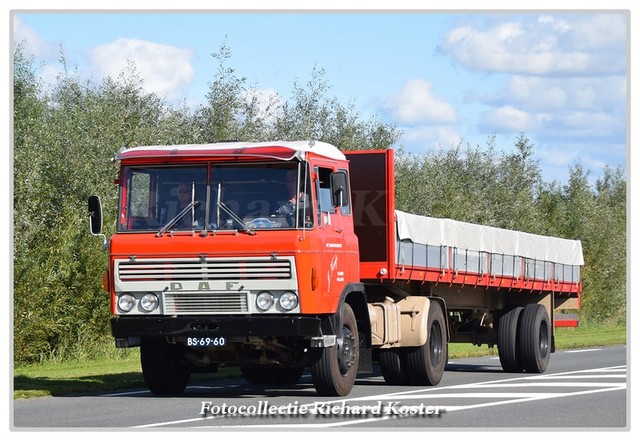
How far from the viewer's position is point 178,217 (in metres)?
16.9

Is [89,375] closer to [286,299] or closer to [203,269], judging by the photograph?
[203,269]

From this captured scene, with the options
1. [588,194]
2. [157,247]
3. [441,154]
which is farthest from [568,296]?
[588,194]

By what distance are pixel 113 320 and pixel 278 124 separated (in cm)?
3133

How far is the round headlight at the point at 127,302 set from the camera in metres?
17.0

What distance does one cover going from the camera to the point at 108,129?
3819cm

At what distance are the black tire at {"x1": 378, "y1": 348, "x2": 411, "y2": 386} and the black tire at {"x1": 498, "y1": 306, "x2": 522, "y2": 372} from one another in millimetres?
4205

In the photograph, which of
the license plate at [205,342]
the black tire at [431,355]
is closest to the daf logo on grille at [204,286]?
the license plate at [205,342]

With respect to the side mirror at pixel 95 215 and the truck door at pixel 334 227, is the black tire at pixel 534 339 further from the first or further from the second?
the side mirror at pixel 95 215

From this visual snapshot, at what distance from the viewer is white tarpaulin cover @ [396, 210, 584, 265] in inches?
792

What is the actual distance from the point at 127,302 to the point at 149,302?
320 mm

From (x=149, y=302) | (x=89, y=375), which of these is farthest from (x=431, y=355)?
(x=89, y=375)

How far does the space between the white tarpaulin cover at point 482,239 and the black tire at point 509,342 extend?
1.23m

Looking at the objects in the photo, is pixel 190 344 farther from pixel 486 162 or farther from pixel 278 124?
pixel 486 162

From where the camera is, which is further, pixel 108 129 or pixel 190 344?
pixel 108 129
